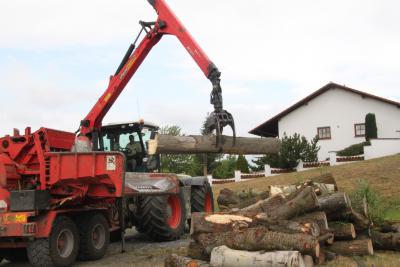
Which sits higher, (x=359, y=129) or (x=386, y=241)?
(x=359, y=129)

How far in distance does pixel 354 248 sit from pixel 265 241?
2131 millimetres

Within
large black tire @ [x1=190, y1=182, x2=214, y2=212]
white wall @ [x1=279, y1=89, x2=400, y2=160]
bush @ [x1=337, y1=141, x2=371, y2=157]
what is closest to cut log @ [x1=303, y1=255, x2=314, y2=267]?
large black tire @ [x1=190, y1=182, x2=214, y2=212]

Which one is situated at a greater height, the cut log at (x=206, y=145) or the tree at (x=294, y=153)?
the tree at (x=294, y=153)

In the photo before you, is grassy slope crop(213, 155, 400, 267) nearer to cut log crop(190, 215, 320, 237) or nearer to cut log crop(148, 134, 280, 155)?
cut log crop(190, 215, 320, 237)

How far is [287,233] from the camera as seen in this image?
812 centimetres

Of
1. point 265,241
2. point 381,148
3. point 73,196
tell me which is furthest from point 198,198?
point 381,148

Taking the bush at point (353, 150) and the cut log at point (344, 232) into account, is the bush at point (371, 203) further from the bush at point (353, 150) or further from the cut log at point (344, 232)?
the bush at point (353, 150)

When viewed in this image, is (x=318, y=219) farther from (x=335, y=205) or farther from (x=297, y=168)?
(x=297, y=168)

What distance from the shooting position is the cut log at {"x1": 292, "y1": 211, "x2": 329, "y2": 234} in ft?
29.8

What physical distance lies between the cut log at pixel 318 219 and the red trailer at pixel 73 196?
92.5 inches

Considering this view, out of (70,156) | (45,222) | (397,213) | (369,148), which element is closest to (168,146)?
(70,156)

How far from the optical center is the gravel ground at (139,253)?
30.9 feet

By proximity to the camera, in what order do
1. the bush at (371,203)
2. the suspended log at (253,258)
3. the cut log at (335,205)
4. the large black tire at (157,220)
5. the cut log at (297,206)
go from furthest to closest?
the large black tire at (157,220)
the bush at (371,203)
the cut log at (335,205)
the cut log at (297,206)
the suspended log at (253,258)

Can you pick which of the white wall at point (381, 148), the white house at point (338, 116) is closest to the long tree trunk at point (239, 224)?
the white wall at point (381, 148)
